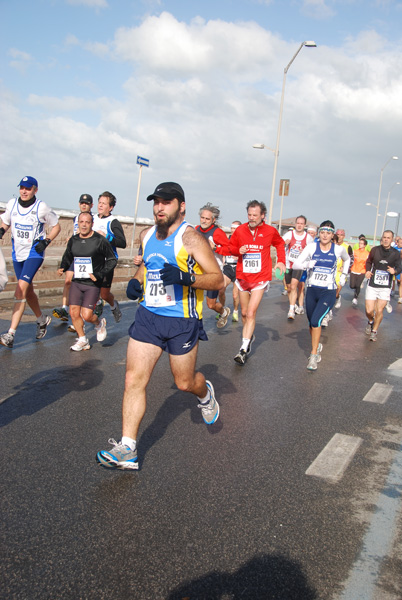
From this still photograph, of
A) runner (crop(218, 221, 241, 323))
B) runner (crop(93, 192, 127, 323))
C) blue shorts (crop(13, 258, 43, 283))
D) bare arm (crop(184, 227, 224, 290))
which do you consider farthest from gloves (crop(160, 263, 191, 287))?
runner (crop(93, 192, 127, 323))

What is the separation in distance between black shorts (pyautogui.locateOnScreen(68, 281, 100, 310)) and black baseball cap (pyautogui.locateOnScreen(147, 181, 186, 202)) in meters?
3.82

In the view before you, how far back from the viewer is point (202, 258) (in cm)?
383

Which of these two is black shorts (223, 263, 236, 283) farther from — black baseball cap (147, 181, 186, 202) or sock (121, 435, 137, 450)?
sock (121, 435, 137, 450)

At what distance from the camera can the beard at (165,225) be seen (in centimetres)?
379

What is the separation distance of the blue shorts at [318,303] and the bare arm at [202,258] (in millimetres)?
3653

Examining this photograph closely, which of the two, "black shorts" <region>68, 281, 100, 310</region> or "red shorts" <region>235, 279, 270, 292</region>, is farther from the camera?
"red shorts" <region>235, 279, 270, 292</region>

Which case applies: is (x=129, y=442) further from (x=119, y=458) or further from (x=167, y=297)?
(x=167, y=297)

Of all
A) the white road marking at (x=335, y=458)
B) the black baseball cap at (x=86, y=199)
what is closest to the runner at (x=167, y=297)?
the white road marking at (x=335, y=458)

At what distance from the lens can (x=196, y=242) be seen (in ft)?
12.6

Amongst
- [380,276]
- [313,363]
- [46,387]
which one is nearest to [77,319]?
[46,387]

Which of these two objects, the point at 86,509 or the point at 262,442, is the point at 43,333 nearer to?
the point at 262,442

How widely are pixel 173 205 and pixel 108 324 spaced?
579 cm

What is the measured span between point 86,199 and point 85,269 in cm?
198

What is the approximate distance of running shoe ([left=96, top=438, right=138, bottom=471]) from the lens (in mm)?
3430
